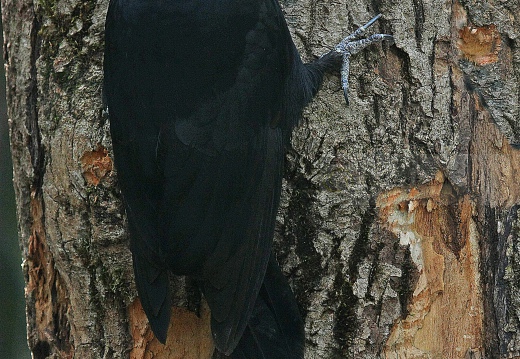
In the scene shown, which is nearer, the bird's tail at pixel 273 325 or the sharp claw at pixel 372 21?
the bird's tail at pixel 273 325

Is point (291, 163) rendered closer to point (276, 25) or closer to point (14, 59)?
point (276, 25)

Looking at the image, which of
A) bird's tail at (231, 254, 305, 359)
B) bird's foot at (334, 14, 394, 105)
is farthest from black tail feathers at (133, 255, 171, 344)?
bird's foot at (334, 14, 394, 105)

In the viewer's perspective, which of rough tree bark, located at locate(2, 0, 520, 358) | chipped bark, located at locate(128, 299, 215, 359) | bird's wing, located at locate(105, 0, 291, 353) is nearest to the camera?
bird's wing, located at locate(105, 0, 291, 353)

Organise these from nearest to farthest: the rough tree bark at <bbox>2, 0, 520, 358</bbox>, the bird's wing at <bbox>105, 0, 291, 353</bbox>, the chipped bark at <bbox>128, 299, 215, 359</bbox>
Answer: the bird's wing at <bbox>105, 0, 291, 353</bbox> → the rough tree bark at <bbox>2, 0, 520, 358</bbox> → the chipped bark at <bbox>128, 299, 215, 359</bbox>

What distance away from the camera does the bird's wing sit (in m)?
2.37

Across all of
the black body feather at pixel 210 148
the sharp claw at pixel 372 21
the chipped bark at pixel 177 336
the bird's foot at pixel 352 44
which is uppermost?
the sharp claw at pixel 372 21

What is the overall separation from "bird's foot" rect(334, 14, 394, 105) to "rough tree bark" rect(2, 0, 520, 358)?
0.10 ft

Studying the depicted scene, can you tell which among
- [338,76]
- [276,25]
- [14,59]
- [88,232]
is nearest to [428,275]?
[338,76]

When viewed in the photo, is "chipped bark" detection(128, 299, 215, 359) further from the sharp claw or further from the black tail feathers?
the sharp claw

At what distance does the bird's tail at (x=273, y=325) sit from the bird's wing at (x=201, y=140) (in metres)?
0.12

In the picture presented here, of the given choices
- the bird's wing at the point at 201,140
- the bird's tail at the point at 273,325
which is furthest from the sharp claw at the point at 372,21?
the bird's tail at the point at 273,325

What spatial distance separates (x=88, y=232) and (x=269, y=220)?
640 millimetres

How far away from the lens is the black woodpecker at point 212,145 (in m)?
2.37

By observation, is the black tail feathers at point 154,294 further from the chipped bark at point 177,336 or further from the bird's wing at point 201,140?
the chipped bark at point 177,336
